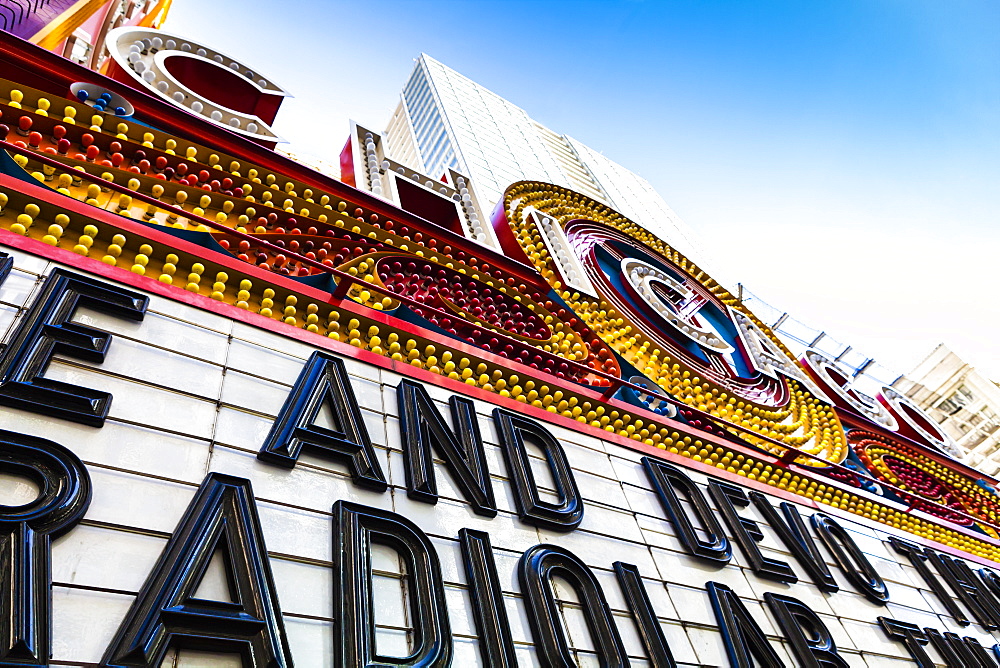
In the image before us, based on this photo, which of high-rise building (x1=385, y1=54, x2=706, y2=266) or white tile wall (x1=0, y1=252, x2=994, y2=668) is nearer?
white tile wall (x1=0, y1=252, x2=994, y2=668)

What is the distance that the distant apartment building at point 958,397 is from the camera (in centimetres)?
2853

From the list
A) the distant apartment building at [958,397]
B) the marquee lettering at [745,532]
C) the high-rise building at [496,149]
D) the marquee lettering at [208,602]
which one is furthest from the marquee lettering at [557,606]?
the high-rise building at [496,149]

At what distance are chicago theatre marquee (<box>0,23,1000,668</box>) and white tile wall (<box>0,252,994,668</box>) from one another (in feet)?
0.05

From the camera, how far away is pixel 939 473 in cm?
1104

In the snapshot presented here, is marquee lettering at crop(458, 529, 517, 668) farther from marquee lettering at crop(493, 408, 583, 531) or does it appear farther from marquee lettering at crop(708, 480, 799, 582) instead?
marquee lettering at crop(708, 480, 799, 582)

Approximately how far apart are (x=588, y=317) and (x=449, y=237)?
2.08m

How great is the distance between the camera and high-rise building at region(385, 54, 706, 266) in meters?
45.9

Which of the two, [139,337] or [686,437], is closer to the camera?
[139,337]

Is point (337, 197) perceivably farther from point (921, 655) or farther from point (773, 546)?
point (921, 655)

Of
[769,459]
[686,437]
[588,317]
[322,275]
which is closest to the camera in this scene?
[322,275]

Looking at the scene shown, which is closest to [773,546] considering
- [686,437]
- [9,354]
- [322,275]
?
[686,437]

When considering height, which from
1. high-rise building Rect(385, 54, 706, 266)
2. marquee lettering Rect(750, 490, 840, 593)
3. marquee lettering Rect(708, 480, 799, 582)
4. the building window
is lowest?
high-rise building Rect(385, 54, 706, 266)

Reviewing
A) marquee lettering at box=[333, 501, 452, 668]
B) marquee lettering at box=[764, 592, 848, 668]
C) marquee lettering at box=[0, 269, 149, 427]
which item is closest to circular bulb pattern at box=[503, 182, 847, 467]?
marquee lettering at box=[764, 592, 848, 668]

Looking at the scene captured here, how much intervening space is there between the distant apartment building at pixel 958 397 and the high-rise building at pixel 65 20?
31.4 metres
